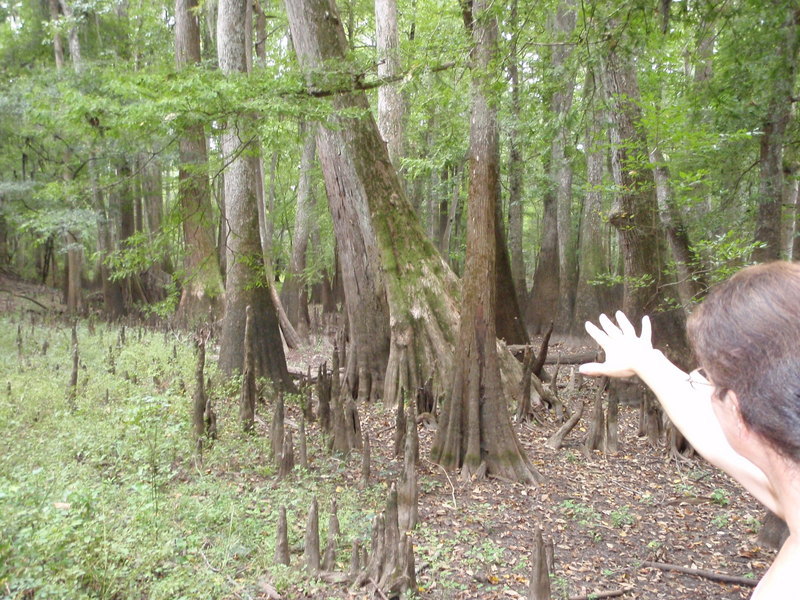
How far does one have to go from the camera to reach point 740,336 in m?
1.02

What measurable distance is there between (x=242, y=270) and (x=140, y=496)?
12.0ft

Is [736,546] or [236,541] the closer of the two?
[236,541]

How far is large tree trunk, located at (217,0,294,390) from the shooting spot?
24.2ft

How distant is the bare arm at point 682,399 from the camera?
141 centimetres

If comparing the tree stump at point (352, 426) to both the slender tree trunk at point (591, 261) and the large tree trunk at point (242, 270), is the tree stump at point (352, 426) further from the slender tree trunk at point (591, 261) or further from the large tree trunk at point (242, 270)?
the slender tree trunk at point (591, 261)

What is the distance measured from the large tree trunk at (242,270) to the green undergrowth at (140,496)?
1.74 feet

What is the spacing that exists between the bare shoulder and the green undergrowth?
2.94m

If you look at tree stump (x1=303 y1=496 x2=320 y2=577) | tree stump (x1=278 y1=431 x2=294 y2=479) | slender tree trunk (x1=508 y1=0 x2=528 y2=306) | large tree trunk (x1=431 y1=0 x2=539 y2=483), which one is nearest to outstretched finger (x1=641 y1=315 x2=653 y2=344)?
tree stump (x1=303 y1=496 x2=320 y2=577)

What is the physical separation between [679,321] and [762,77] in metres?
2.99

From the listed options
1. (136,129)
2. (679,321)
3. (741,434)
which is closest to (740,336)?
(741,434)

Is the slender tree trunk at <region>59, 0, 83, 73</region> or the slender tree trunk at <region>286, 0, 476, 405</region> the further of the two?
the slender tree trunk at <region>59, 0, 83, 73</region>

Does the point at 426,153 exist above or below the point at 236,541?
above

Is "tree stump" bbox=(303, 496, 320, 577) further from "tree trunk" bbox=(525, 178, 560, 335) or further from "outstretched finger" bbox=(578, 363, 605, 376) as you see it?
"tree trunk" bbox=(525, 178, 560, 335)

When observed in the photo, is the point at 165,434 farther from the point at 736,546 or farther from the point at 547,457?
the point at 736,546
